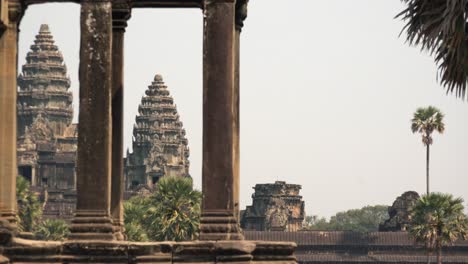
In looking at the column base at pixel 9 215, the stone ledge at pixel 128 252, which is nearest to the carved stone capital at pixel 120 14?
the column base at pixel 9 215

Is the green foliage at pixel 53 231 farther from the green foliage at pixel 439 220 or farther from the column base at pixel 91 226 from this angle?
the column base at pixel 91 226

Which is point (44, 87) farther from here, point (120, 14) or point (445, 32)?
point (445, 32)

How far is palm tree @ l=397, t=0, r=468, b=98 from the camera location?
72.4 ft

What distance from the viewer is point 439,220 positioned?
3615 inches

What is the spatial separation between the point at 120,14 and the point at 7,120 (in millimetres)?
2765

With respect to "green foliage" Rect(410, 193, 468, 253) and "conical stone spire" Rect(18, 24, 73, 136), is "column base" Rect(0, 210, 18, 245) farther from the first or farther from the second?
"conical stone spire" Rect(18, 24, 73, 136)

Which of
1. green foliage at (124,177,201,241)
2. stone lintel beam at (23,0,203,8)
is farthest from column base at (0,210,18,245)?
green foliage at (124,177,201,241)

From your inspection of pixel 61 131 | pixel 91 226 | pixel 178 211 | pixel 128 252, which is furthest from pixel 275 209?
pixel 128 252

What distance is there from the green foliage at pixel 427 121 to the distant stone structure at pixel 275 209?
131 feet

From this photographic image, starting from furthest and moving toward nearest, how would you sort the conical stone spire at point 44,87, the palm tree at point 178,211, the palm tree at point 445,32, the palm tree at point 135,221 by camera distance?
the conical stone spire at point 44,87, the palm tree at point 135,221, the palm tree at point 178,211, the palm tree at point 445,32

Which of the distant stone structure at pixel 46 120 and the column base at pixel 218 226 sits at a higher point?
the distant stone structure at pixel 46 120

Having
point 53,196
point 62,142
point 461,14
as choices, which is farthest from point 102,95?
point 62,142

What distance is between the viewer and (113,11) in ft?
88.8

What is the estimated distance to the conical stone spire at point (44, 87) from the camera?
190125 mm
